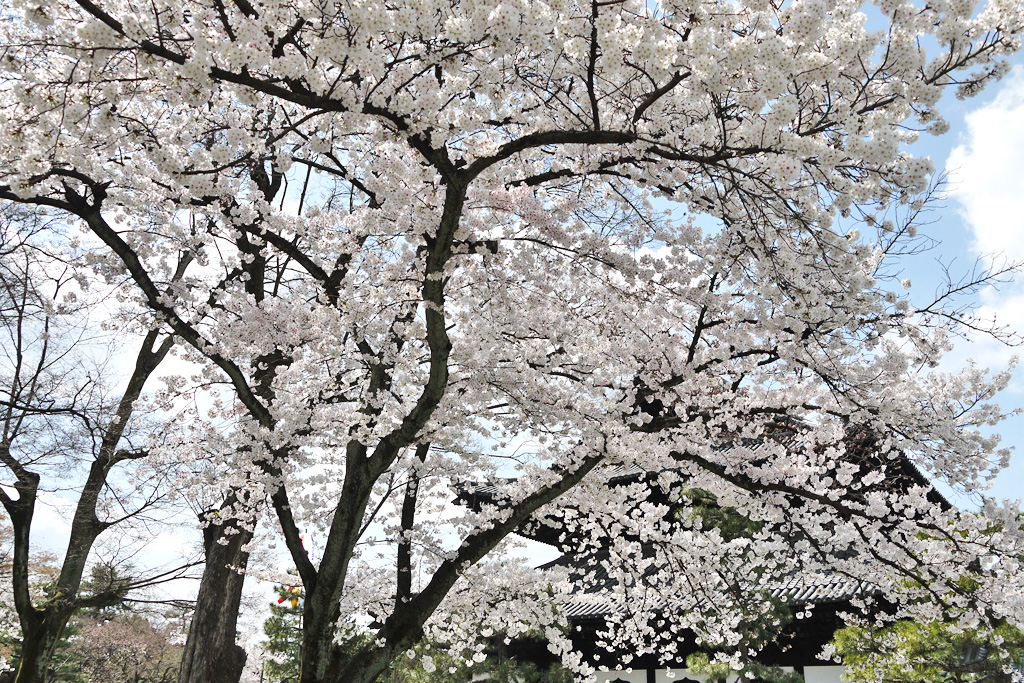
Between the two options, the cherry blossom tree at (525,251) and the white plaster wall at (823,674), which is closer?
the cherry blossom tree at (525,251)

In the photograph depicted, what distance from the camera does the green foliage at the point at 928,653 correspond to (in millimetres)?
7844

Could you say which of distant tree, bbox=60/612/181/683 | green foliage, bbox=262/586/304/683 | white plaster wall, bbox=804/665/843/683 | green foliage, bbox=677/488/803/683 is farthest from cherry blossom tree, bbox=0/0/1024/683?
distant tree, bbox=60/612/181/683

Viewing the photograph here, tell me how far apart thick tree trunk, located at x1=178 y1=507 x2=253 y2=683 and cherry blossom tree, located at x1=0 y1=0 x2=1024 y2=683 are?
930mm

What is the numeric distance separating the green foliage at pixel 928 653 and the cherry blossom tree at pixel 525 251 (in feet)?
1.45

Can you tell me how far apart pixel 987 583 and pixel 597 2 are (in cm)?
835

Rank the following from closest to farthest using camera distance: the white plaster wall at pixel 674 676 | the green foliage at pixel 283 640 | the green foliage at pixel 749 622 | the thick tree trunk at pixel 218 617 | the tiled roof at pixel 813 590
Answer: the thick tree trunk at pixel 218 617
the green foliage at pixel 749 622
the tiled roof at pixel 813 590
the white plaster wall at pixel 674 676
the green foliage at pixel 283 640

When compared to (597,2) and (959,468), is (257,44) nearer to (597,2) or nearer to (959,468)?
(597,2)

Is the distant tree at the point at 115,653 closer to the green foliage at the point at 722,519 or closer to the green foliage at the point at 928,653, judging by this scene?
the green foliage at the point at 722,519

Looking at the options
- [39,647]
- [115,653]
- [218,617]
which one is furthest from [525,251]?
[115,653]

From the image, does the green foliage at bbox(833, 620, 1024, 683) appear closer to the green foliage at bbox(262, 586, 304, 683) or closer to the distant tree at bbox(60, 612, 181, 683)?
the green foliage at bbox(262, 586, 304, 683)

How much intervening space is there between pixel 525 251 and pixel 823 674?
9129 millimetres

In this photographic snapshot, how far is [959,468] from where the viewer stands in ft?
23.5

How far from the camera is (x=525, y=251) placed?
6.79 meters

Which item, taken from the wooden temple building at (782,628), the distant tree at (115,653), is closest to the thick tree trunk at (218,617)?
the wooden temple building at (782,628)
